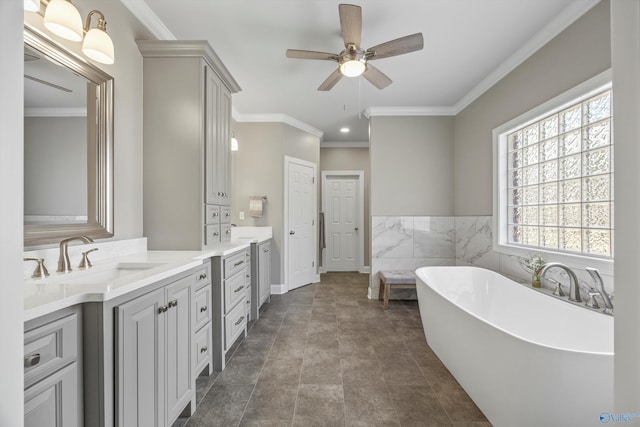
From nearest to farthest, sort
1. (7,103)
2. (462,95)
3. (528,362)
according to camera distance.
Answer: (7,103), (528,362), (462,95)

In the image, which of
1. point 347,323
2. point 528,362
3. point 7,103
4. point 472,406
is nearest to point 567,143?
point 528,362

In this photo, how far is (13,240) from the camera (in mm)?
510

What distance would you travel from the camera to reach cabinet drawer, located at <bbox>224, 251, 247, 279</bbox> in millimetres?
2336

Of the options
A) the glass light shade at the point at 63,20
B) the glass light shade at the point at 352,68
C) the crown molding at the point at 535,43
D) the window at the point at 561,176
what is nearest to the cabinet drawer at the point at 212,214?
the glass light shade at the point at 63,20

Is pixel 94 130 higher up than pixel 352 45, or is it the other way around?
pixel 352 45

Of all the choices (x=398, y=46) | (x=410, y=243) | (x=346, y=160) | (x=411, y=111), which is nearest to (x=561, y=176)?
(x=398, y=46)

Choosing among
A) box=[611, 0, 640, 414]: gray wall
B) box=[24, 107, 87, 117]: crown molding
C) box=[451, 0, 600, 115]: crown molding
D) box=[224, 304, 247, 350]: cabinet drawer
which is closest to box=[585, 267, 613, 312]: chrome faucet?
box=[611, 0, 640, 414]: gray wall

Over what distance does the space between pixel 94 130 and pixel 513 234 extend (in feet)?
12.2

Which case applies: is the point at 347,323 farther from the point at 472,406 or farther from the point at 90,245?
the point at 90,245

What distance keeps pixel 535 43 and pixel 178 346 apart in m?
3.48

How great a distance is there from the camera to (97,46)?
4.96 feet

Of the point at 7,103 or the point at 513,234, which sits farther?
the point at 513,234

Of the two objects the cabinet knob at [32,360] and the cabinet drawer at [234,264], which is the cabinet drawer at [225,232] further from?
the cabinet knob at [32,360]

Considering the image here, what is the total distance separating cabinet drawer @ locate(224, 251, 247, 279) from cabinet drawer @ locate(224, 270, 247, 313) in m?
0.05
